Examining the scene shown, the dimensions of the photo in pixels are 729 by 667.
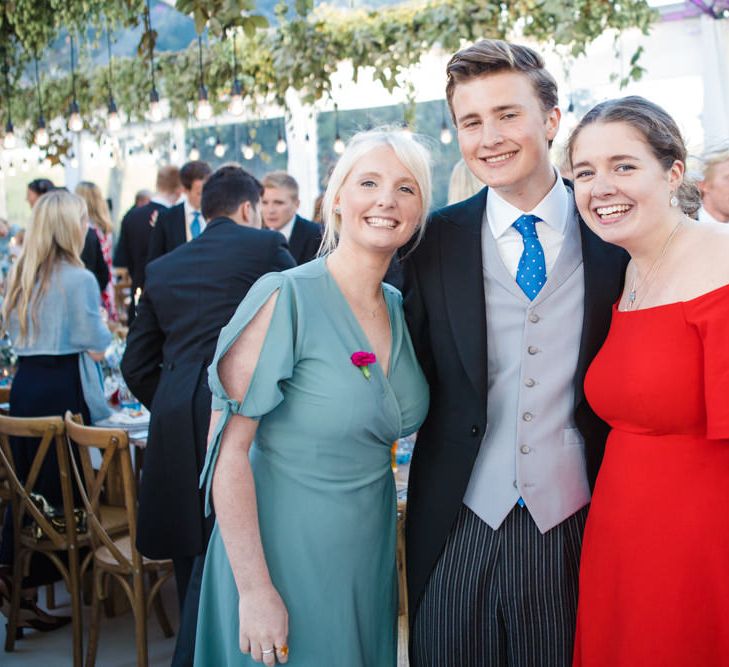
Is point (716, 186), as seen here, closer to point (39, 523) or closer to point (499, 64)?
point (499, 64)

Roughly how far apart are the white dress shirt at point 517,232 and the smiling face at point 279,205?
3406 mm

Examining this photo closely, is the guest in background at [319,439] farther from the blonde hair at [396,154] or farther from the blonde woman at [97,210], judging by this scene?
the blonde woman at [97,210]

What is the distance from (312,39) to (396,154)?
6.43 m

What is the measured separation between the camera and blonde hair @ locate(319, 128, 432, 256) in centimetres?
185

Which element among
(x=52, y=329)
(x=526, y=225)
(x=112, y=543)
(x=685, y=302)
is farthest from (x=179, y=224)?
(x=685, y=302)

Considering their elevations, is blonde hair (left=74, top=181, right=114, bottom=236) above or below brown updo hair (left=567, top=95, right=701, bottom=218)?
below

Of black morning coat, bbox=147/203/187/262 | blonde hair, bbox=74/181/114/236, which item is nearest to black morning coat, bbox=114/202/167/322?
blonde hair, bbox=74/181/114/236

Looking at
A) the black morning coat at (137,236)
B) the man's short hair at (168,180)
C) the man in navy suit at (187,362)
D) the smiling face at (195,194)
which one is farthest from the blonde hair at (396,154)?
the man's short hair at (168,180)

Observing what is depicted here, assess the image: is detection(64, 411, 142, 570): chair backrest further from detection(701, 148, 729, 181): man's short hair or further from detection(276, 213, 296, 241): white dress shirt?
detection(701, 148, 729, 181): man's short hair

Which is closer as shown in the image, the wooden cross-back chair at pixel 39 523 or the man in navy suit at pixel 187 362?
the man in navy suit at pixel 187 362

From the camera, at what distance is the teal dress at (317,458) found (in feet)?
5.72

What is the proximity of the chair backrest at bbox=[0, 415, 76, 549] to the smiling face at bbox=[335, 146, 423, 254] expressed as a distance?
6.08ft

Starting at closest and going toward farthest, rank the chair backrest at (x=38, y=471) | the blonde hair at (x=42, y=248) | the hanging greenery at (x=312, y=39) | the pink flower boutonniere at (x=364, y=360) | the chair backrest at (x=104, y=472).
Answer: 1. the pink flower boutonniere at (x=364, y=360)
2. the chair backrest at (x=104, y=472)
3. the chair backrest at (x=38, y=471)
4. the blonde hair at (x=42, y=248)
5. the hanging greenery at (x=312, y=39)

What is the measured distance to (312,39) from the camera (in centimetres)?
783
